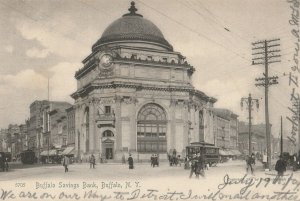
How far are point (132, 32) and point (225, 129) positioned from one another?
36945mm

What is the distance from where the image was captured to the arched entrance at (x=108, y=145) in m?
54.8

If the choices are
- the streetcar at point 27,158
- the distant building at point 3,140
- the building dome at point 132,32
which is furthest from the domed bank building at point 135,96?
the distant building at point 3,140

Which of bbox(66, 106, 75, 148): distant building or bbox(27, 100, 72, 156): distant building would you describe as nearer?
bbox(66, 106, 75, 148): distant building

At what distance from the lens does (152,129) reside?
5603 centimetres

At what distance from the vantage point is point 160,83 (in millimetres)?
56344

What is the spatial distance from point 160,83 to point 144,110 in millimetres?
3767

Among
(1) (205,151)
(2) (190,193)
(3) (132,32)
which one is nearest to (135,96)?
(3) (132,32)

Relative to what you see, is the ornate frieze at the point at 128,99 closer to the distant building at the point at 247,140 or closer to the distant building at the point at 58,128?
the distant building at the point at 58,128

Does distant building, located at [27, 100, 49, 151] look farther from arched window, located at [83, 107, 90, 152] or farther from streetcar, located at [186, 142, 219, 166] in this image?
streetcar, located at [186, 142, 219, 166]

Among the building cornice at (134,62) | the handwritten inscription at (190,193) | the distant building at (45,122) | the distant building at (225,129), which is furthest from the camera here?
the distant building at (45,122)

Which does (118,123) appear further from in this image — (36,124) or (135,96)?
(36,124)

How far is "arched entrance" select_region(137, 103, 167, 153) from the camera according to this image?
55438mm

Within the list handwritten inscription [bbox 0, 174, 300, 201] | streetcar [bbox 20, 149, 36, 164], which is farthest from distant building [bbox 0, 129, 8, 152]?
handwritten inscription [bbox 0, 174, 300, 201]

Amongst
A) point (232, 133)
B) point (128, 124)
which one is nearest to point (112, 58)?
point (128, 124)
